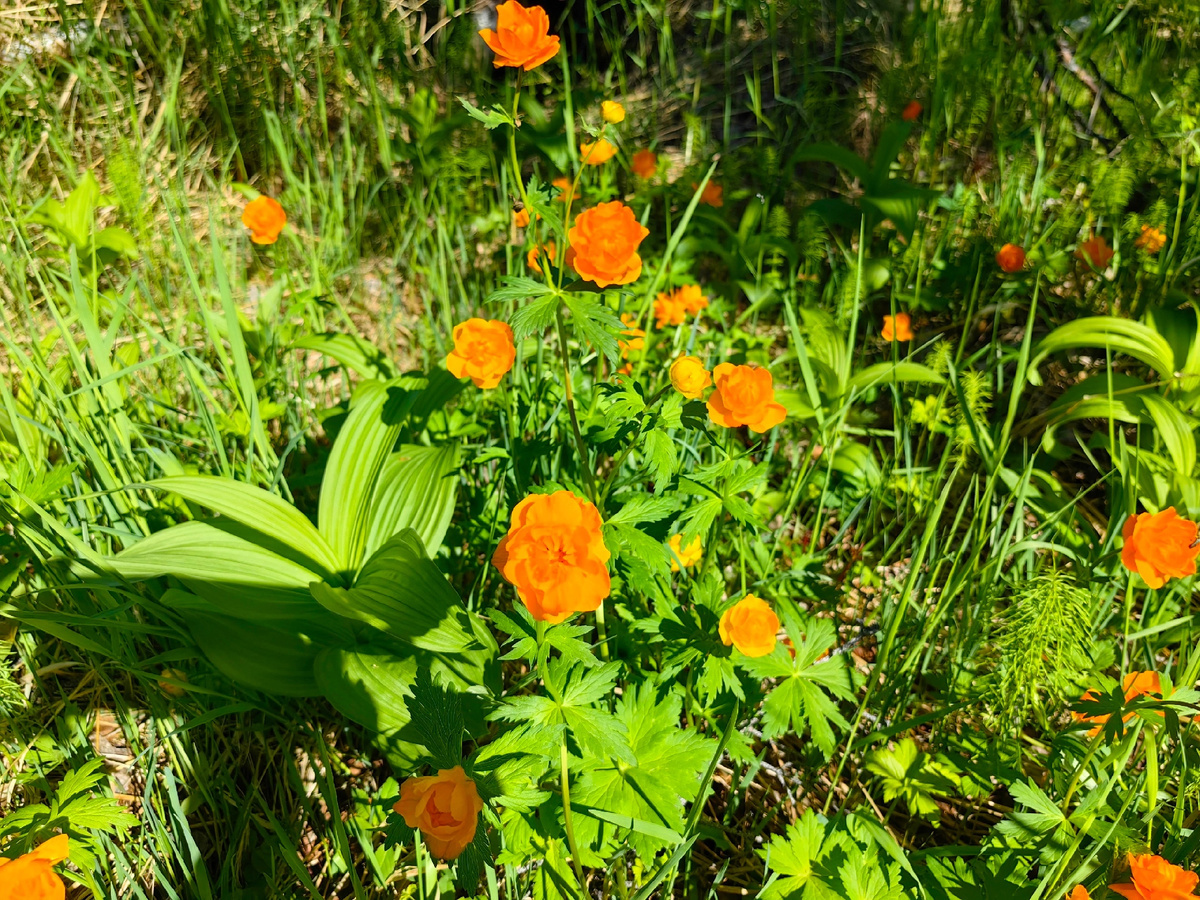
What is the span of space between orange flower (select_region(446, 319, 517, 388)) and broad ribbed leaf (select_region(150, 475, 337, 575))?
426mm

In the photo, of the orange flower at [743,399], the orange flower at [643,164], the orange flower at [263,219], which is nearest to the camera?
the orange flower at [743,399]

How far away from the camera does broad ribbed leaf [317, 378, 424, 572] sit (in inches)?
58.6

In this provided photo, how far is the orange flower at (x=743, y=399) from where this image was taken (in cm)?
112

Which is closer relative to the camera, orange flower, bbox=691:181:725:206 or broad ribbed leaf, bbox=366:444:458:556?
broad ribbed leaf, bbox=366:444:458:556

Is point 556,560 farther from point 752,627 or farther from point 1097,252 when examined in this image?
point 1097,252

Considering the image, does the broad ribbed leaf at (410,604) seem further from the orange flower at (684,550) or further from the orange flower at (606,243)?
the orange flower at (606,243)

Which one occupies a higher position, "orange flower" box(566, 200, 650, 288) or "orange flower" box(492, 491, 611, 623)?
"orange flower" box(566, 200, 650, 288)

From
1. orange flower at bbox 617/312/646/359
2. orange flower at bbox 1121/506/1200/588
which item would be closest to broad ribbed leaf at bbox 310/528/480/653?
orange flower at bbox 617/312/646/359

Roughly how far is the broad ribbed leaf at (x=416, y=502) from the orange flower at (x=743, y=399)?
63 centimetres

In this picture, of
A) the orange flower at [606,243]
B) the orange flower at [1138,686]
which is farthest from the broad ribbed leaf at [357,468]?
the orange flower at [1138,686]

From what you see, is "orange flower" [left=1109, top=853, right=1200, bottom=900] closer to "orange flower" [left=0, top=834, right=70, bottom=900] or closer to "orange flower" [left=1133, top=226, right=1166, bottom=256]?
"orange flower" [left=0, top=834, right=70, bottom=900]

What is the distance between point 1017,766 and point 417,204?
2.26 m

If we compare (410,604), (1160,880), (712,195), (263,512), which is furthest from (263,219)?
(1160,880)

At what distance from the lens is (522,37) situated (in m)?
1.02
